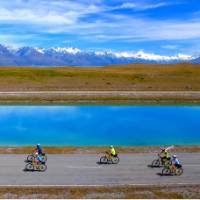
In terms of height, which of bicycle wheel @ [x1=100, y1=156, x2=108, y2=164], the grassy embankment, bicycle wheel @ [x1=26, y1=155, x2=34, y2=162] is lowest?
bicycle wheel @ [x1=100, y1=156, x2=108, y2=164]

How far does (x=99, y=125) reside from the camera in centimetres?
7025

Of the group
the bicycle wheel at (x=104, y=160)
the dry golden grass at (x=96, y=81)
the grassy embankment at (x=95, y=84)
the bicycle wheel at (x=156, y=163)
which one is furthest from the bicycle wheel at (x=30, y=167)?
the dry golden grass at (x=96, y=81)

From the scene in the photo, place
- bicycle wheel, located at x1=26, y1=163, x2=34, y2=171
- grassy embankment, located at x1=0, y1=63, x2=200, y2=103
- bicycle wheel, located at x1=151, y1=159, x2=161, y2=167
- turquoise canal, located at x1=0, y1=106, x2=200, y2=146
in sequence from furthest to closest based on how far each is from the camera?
1. grassy embankment, located at x1=0, y1=63, x2=200, y2=103
2. turquoise canal, located at x1=0, y1=106, x2=200, y2=146
3. bicycle wheel, located at x1=151, y1=159, x2=161, y2=167
4. bicycle wheel, located at x1=26, y1=163, x2=34, y2=171

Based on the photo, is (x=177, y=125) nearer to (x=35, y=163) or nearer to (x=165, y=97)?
(x=165, y=97)

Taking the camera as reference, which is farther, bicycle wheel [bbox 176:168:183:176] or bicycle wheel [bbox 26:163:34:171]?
bicycle wheel [bbox 26:163:34:171]

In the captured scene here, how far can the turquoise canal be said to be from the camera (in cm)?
5771

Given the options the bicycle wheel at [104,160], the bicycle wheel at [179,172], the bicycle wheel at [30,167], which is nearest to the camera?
the bicycle wheel at [179,172]

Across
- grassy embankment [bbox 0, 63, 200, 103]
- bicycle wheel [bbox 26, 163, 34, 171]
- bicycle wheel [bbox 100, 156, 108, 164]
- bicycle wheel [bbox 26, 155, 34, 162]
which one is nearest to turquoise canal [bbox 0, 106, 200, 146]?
grassy embankment [bbox 0, 63, 200, 103]

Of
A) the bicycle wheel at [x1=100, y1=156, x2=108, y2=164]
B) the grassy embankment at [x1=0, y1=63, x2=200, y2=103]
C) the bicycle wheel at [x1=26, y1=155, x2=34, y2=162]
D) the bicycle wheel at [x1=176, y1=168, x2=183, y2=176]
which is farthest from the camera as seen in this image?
the grassy embankment at [x1=0, y1=63, x2=200, y2=103]

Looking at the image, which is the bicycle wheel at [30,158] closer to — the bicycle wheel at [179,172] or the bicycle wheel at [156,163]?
the bicycle wheel at [156,163]

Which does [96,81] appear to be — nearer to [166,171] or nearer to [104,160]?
[104,160]

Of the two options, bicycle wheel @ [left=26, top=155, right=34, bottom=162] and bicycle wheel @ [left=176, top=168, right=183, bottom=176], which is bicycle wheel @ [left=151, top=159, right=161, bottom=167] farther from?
bicycle wheel @ [left=26, top=155, right=34, bottom=162]

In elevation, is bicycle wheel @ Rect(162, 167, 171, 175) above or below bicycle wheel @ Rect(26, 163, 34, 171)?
below

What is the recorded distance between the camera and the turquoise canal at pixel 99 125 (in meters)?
57.7
